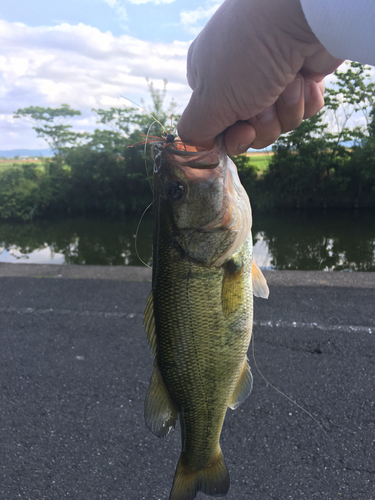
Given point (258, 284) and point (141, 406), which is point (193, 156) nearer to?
point (258, 284)

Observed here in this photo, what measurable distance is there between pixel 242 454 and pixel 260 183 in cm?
1289

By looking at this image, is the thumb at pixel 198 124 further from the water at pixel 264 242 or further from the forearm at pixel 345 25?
the water at pixel 264 242

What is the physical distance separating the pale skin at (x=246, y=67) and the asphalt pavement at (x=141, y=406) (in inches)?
93.8

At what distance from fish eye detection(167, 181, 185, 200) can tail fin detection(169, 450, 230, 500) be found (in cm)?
106

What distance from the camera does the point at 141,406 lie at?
3.16 meters

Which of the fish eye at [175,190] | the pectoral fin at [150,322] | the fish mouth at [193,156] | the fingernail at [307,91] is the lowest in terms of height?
the pectoral fin at [150,322]

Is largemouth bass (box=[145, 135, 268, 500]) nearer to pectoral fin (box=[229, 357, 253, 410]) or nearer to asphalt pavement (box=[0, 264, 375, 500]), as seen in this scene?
pectoral fin (box=[229, 357, 253, 410])

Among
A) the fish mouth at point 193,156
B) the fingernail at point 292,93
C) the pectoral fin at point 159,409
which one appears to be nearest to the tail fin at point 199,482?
the pectoral fin at point 159,409

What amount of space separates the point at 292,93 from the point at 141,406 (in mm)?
2848

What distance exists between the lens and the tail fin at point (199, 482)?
1.38 metres

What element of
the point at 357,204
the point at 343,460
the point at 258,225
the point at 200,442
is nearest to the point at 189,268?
the point at 200,442

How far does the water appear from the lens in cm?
947

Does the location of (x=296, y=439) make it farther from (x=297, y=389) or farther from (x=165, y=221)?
(x=165, y=221)

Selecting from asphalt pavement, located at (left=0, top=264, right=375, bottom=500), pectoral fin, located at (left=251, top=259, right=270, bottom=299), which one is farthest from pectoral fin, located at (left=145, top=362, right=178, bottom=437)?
asphalt pavement, located at (left=0, top=264, right=375, bottom=500)
